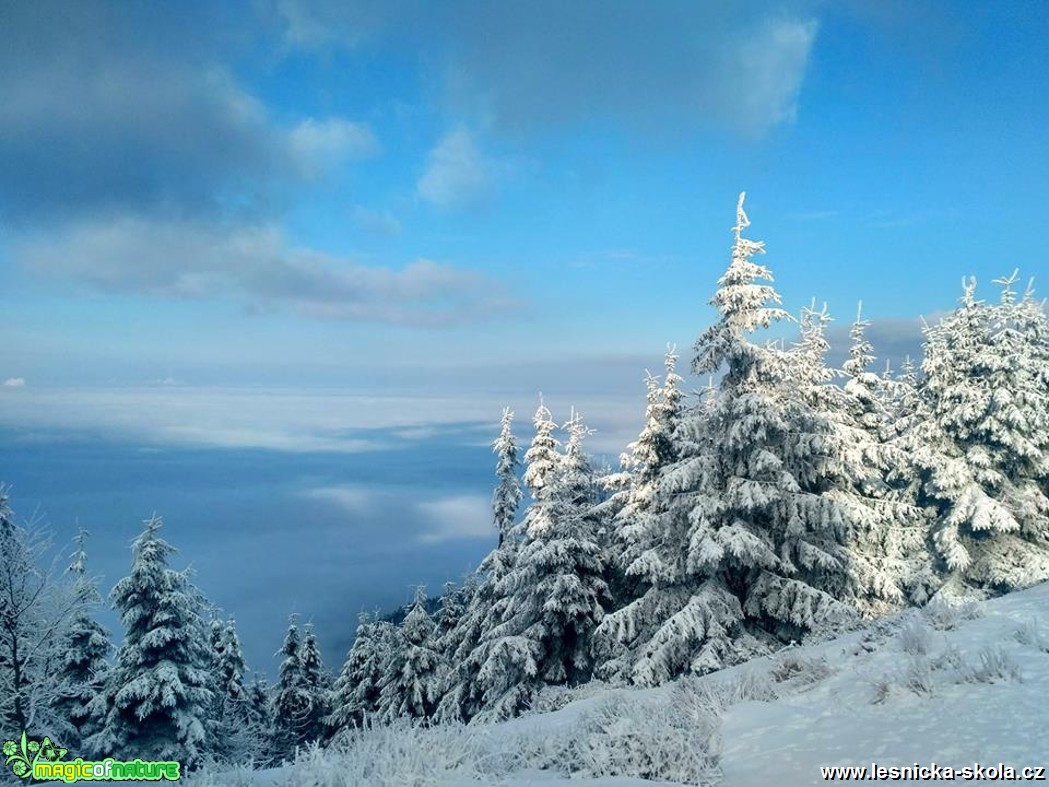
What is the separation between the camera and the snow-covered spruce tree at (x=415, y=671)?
30172mm

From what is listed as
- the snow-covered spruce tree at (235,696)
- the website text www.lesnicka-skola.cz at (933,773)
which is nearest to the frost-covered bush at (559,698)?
the website text www.lesnicka-skola.cz at (933,773)

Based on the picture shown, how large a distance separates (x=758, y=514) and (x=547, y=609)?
8599 mm

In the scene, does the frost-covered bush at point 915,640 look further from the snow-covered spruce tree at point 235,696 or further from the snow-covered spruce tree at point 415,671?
the snow-covered spruce tree at point 235,696

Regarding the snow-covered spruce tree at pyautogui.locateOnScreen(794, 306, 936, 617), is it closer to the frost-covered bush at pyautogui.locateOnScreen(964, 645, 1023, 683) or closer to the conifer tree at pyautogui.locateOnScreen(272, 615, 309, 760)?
the frost-covered bush at pyautogui.locateOnScreen(964, 645, 1023, 683)

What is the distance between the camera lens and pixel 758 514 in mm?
17625

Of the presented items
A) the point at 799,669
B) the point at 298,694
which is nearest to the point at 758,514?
the point at 799,669

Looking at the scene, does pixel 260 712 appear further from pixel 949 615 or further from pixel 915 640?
pixel 915 640

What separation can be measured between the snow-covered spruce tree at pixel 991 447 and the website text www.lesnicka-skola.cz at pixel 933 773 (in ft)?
66.4

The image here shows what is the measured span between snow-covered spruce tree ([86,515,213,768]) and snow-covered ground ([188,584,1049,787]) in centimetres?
2041

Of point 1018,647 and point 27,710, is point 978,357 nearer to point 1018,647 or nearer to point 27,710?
point 1018,647

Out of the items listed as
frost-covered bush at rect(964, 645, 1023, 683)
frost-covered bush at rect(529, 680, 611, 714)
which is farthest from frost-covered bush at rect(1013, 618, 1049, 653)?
frost-covered bush at rect(529, 680, 611, 714)

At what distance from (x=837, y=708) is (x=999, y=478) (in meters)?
20.7

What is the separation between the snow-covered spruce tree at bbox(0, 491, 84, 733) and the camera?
59.4ft

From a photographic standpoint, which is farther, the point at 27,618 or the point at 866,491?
the point at 866,491
